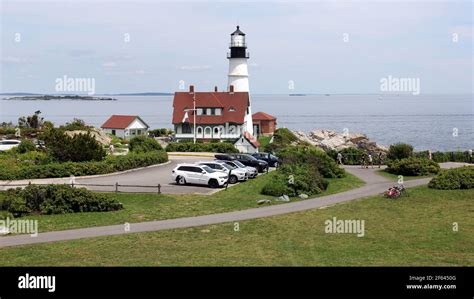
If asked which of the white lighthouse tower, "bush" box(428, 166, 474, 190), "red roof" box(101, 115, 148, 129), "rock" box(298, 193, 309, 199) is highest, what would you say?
the white lighthouse tower

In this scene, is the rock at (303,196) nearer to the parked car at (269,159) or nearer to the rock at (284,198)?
the rock at (284,198)

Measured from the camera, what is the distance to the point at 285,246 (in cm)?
2008

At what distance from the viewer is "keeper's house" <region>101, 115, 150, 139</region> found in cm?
7419

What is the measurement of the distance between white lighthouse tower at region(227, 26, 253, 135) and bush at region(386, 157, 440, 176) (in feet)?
102

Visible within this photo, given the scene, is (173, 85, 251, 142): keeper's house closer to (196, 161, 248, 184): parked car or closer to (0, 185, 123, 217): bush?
(196, 161, 248, 184): parked car

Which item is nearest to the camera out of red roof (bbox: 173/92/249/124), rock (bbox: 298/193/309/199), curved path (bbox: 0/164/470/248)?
curved path (bbox: 0/164/470/248)

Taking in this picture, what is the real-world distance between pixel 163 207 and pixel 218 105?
41635 millimetres

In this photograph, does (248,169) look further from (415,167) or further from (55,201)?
(55,201)

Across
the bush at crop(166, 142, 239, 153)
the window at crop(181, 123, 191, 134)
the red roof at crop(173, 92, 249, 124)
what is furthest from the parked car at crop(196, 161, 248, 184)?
the window at crop(181, 123, 191, 134)

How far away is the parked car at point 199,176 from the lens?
1292 inches

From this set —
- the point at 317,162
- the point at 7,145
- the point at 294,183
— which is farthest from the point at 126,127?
the point at 294,183
